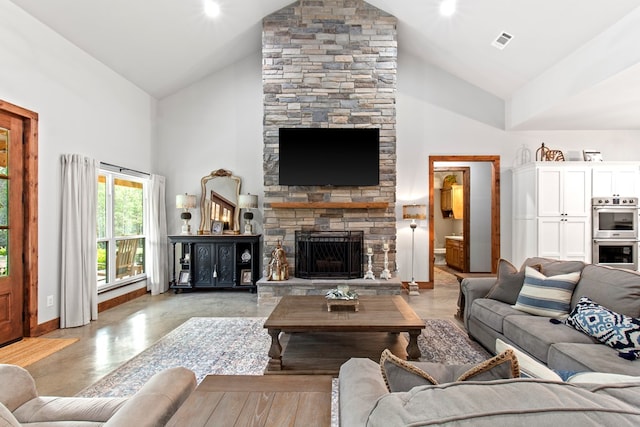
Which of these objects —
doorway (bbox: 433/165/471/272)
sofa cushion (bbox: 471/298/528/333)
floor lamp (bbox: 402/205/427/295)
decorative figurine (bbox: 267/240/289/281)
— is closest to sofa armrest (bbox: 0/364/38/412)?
sofa cushion (bbox: 471/298/528/333)

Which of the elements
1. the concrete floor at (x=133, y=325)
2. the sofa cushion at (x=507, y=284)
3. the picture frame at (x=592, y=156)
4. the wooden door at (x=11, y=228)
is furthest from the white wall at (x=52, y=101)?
the picture frame at (x=592, y=156)

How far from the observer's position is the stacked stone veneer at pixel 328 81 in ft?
18.0

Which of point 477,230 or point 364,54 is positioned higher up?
point 364,54

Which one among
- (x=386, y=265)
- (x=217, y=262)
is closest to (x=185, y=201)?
(x=217, y=262)

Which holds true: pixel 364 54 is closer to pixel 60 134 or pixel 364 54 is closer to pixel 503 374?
pixel 60 134

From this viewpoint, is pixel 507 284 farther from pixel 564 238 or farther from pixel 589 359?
pixel 564 238

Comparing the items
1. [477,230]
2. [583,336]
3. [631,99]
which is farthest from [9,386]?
[477,230]

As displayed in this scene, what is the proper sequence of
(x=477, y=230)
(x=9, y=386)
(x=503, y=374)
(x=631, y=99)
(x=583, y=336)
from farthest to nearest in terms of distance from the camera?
(x=477, y=230), (x=631, y=99), (x=583, y=336), (x=9, y=386), (x=503, y=374)

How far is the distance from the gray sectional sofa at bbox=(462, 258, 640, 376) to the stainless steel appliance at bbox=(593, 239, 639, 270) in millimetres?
3037

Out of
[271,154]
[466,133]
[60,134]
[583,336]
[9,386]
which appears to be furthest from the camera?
[466,133]

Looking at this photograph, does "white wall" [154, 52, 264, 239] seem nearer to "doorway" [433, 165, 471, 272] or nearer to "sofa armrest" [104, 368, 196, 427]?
"doorway" [433, 165, 471, 272]

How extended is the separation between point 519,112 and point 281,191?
13.0 feet

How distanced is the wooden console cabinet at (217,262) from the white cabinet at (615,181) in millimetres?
5353

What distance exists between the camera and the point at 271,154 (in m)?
5.49
